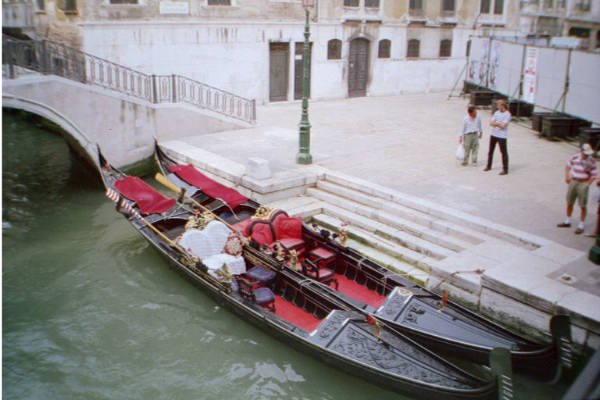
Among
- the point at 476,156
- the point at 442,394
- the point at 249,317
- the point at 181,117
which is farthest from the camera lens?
the point at 181,117

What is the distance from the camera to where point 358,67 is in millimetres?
19016

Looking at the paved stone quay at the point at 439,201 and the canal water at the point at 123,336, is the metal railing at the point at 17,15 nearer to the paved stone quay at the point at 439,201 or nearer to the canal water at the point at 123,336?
the paved stone quay at the point at 439,201

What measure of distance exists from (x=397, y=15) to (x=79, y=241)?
14.1 m

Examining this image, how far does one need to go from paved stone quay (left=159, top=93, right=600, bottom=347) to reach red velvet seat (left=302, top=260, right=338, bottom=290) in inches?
46.2

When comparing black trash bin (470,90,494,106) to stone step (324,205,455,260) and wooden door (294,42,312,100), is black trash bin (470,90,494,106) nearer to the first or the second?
wooden door (294,42,312,100)

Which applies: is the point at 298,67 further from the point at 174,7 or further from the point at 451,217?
the point at 451,217

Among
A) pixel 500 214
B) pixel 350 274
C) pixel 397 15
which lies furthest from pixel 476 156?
pixel 397 15

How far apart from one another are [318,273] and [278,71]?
11.6m

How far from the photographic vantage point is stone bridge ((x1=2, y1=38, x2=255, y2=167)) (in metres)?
10.5

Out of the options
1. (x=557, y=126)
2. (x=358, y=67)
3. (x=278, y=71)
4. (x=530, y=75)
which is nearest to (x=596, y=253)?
(x=557, y=126)

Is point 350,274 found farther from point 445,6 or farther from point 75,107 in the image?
point 445,6

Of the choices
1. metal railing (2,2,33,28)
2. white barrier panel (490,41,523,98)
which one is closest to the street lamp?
white barrier panel (490,41,523,98)

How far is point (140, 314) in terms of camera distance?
703 centimetres

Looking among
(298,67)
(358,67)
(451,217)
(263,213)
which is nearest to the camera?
(263,213)
